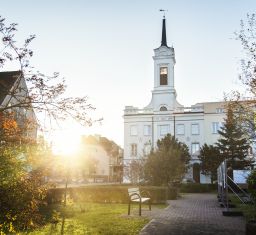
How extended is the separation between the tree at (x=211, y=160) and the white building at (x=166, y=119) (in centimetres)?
692

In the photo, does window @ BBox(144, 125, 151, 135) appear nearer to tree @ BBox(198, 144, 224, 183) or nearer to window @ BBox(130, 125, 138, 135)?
window @ BBox(130, 125, 138, 135)

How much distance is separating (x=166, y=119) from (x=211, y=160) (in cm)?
1384

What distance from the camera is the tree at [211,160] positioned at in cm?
4779

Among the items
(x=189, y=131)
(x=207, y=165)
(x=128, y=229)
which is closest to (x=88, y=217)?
(x=128, y=229)

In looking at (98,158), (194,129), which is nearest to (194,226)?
(194,129)

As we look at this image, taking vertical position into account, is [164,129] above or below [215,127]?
below

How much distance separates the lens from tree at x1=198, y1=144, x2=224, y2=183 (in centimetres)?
4779

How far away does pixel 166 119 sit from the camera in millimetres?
60219

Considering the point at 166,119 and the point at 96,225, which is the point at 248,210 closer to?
the point at 96,225

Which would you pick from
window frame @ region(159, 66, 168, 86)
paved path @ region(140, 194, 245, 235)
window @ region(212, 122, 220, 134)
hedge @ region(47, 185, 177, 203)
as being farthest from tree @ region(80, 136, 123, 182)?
paved path @ region(140, 194, 245, 235)

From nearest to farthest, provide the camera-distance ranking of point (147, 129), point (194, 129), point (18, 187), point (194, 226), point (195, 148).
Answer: point (18, 187) → point (194, 226) → point (195, 148) → point (194, 129) → point (147, 129)

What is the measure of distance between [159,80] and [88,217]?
50035 mm

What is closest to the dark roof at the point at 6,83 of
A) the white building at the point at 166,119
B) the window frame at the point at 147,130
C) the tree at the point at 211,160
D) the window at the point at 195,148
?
the tree at the point at 211,160

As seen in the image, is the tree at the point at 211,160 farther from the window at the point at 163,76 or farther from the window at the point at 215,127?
the window at the point at 163,76
